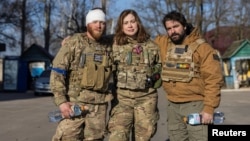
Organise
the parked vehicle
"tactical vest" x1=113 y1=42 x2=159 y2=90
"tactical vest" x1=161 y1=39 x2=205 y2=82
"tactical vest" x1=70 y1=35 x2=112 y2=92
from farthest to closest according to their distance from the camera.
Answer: the parked vehicle < "tactical vest" x1=113 y1=42 x2=159 y2=90 < "tactical vest" x1=70 y1=35 x2=112 y2=92 < "tactical vest" x1=161 y1=39 x2=205 y2=82

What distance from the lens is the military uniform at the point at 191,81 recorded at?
4.87 m

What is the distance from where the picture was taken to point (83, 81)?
5.20 m

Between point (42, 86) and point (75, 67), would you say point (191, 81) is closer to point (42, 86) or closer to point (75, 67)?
point (75, 67)

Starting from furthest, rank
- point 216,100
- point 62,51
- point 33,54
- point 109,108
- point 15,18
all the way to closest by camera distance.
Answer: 1. point 15,18
2. point 33,54
3. point 109,108
4. point 62,51
5. point 216,100

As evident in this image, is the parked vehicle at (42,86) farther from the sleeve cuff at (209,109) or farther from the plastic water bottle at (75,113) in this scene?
the sleeve cuff at (209,109)

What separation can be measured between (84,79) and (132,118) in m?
0.78

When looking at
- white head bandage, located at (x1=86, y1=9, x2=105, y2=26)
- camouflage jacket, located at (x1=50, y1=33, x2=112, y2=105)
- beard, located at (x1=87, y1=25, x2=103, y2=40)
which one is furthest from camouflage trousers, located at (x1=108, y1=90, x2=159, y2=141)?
white head bandage, located at (x1=86, y1=9, x2=105, y2=26)

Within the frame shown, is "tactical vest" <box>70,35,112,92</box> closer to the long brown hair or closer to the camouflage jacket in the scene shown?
the camouflage jacket

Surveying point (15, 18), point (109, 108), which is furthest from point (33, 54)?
point (109, 108)

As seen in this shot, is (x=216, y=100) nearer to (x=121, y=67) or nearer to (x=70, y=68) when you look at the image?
(x=121, y=67)

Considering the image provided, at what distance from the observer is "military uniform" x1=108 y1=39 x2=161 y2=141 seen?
535 centimetres

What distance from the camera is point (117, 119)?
17.7 feet

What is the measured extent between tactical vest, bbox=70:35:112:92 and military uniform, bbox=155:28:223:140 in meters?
0.69

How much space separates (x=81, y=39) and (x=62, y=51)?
26 centimetres
